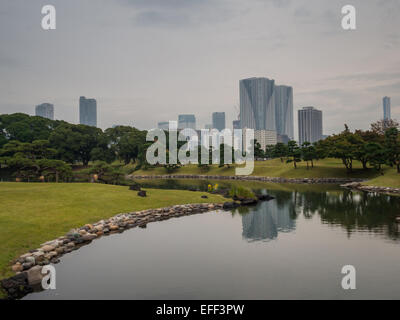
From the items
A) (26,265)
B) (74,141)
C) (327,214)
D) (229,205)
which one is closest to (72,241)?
(26,265)

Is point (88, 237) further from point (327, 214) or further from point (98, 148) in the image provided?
point (98, 148)

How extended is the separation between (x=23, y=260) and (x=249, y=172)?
73057 mm

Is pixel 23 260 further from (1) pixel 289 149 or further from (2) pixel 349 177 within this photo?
(1) pixel 289 149

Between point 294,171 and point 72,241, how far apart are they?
6330cm

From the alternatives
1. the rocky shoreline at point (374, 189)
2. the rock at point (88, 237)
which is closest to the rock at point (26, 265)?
the rock at point (88, 237)

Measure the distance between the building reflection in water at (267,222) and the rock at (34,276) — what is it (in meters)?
12.6

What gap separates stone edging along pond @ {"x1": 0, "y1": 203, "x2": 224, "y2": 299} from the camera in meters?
14.0

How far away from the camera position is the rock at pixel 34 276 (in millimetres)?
14395

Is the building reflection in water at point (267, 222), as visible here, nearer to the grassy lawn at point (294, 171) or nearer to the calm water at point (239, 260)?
the calm water at point (239, 260)

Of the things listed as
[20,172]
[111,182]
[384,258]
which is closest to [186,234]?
[384,258]

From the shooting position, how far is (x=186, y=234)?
23.7 meters

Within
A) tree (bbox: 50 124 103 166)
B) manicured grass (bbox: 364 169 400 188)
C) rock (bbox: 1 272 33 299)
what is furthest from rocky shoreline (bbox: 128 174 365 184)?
rock (bbox: 1 272 33 299)

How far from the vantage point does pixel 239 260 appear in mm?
17453
